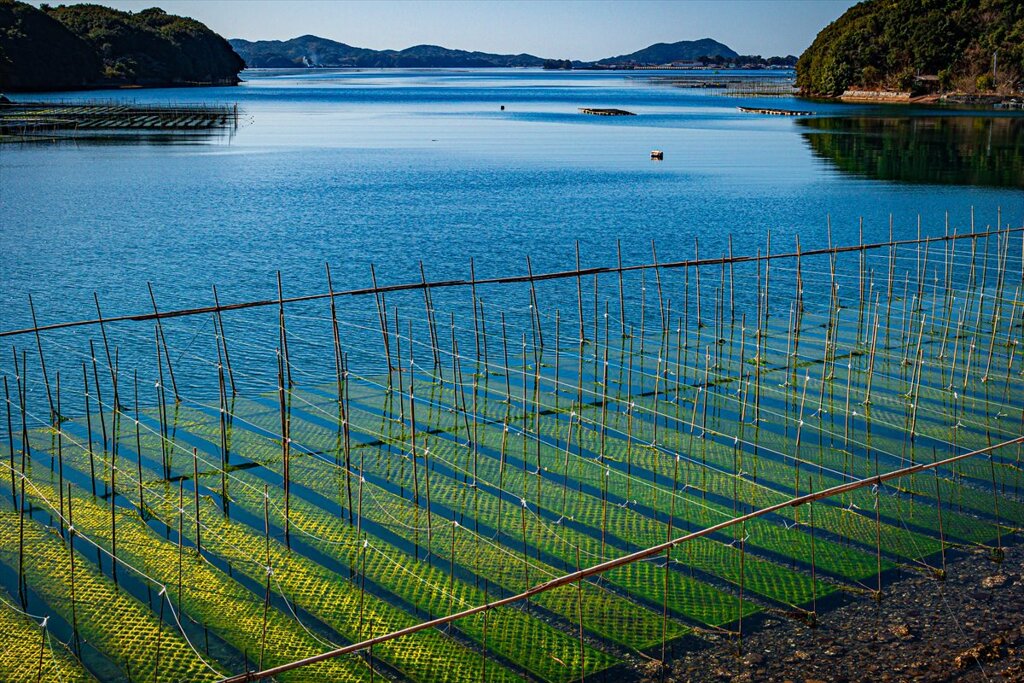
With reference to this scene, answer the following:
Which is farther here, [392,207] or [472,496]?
[392,207]

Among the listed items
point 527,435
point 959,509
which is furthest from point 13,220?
point 959,509

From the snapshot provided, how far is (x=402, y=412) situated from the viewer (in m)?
13.6

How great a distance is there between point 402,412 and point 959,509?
6.83m

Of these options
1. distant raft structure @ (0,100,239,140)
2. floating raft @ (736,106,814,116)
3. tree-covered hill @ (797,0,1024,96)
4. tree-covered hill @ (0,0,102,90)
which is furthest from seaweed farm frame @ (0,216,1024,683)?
tree-covered hill @ (0,0,102,90)

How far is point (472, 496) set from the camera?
1141cm

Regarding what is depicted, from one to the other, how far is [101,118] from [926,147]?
52571mm

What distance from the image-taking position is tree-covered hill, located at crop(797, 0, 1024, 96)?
76938 millimetres

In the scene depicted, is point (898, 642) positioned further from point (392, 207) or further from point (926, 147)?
point (926, 147)

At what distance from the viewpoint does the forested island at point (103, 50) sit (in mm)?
100625

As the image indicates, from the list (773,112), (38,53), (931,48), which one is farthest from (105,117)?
(931,48)

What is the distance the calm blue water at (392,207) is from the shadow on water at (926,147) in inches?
27.7

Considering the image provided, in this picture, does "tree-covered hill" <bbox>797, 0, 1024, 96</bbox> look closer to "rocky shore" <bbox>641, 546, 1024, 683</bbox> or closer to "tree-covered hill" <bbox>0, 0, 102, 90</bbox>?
"rocky shore" <bbox>641, 546, 1024, 683</bbox>

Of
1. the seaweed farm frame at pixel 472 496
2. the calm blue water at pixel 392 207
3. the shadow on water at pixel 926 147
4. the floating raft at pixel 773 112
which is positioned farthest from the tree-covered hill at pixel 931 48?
the seaweed farm frame at pixel 472 496

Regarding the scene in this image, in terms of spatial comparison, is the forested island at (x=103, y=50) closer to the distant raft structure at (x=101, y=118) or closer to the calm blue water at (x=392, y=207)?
the distant raft structure at (x=101, y=118)
